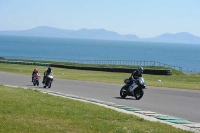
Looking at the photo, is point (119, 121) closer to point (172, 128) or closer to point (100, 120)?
point (100, 120)

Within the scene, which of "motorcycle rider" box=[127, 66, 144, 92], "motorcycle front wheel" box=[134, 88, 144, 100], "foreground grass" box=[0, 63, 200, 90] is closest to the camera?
"motorcycle rider" box=[127, 66, 144, 92]

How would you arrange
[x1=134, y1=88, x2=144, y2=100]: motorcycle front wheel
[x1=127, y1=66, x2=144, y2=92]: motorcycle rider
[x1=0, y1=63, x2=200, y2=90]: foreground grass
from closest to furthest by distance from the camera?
[x1=127, y1=66, x2=144, y2=92]: motorcycle rider → [x1=134, y1=88, x2=144, y2=100]: motorcycle front wheel → [x1=0, y1=63, x2=200, y2=90]: foreground grass

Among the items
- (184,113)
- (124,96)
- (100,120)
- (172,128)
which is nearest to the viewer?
(172,128)

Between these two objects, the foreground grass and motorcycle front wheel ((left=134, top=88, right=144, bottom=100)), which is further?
the foreground grass

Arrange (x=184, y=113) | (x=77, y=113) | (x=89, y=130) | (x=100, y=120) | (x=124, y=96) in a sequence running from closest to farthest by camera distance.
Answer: (x=89, y=130), (x=100, y=120), (x=77, y=113), (x=184, y=113), (x=124, y=96)

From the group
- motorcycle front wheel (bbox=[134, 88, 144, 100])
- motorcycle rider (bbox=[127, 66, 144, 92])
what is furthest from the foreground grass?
motorcycle rider (bbox=[127, 66, 144, 92])

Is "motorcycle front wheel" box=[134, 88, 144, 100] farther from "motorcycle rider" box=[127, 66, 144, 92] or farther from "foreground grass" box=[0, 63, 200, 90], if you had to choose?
"foreground grass" box=[0, 63, 200, 90]

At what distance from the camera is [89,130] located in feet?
30.3

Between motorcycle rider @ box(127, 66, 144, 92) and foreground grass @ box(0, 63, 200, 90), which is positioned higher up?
motorcycle rider @ box(127, 66, 144, 92)

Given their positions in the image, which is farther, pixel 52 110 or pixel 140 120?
pixel 52 110

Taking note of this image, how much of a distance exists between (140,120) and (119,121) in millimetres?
615

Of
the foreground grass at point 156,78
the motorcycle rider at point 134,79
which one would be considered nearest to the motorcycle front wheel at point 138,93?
the motorcycle rider at point 134,79

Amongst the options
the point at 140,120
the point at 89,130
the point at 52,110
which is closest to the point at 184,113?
the point at 140,120

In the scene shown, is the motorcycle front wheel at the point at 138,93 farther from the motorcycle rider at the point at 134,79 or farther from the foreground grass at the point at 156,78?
the foreground grass at the point at 156,78
